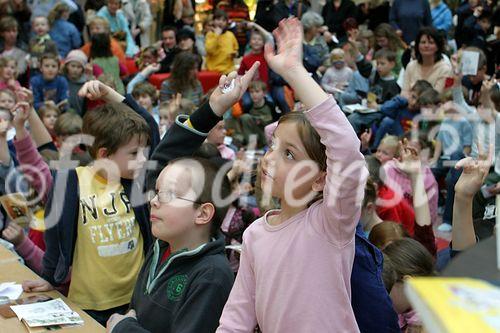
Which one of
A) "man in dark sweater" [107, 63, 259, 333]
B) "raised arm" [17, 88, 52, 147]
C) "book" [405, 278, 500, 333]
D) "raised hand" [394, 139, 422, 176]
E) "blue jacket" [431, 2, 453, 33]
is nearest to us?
"book" [405, 278, 500, 333]

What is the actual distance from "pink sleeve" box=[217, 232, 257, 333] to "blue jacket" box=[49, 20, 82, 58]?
8.13m

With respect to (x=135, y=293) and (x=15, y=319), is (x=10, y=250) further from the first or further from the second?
(x=135, y=293)

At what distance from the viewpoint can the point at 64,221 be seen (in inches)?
105

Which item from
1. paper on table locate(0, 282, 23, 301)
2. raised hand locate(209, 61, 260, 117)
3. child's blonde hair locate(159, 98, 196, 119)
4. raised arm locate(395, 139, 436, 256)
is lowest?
child's blonde hair locate(159, 98, 196, 119)

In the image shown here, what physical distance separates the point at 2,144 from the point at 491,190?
2579 mm

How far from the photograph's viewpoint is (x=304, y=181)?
1.84m

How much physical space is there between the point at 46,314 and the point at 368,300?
1.24 meters

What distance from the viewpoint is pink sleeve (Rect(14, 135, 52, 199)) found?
3.14 meters

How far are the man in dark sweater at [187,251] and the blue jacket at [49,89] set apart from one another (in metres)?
5.37

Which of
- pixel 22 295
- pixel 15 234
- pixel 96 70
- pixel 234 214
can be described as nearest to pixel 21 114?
pixel 15 234

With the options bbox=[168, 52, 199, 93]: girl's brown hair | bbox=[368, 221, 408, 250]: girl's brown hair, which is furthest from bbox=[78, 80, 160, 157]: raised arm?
bbox=[168, 52, 199, 93]: girl's brown hair

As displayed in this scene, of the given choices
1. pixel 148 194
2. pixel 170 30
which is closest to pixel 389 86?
pixel 170 30

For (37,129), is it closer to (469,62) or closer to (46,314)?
(46,314)

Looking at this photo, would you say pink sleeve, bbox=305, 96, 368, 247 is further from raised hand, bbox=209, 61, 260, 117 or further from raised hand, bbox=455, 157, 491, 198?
raised hand, bbox=455, 157, 491, 198
